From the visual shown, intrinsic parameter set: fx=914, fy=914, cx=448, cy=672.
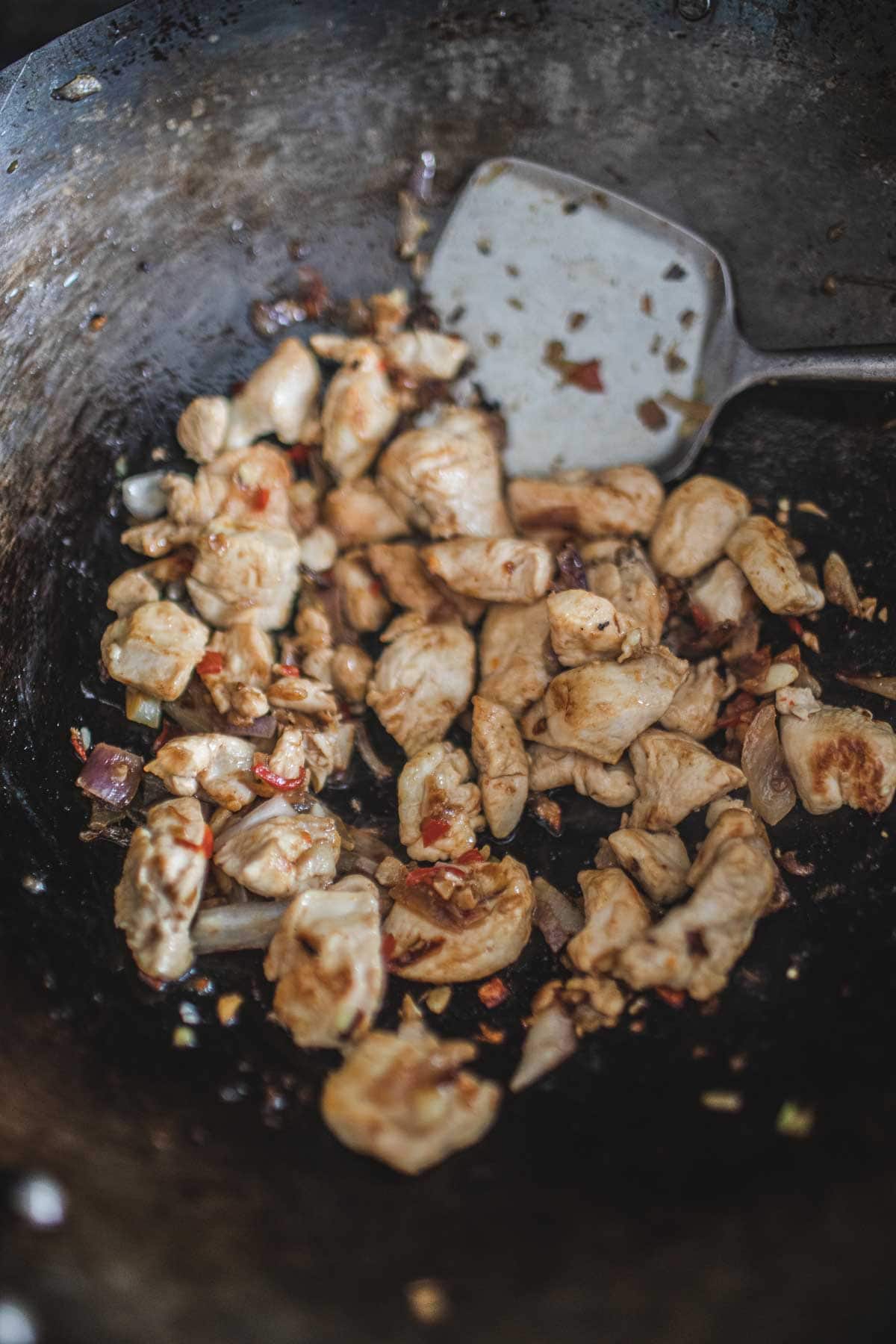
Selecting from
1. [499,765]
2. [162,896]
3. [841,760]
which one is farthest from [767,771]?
[162,896]

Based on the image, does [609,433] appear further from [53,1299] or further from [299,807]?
[53,1299]

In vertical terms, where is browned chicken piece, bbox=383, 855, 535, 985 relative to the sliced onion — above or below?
above

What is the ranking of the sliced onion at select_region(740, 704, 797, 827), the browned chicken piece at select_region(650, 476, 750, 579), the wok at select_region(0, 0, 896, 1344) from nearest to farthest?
the wok at select_region(0, 0, 896, 1344) → the sliced onion at select_region(740, 704, 797, 827) → the browned chicken piece at select_region(650, 476, 750, 579)

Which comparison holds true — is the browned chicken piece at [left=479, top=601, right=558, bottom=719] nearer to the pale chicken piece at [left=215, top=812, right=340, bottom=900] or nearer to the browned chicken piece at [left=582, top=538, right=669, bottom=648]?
the browned chicken piece at [left=582, top=538, right=669, bottom=648]

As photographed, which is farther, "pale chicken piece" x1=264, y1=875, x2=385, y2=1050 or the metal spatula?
the metal spatula

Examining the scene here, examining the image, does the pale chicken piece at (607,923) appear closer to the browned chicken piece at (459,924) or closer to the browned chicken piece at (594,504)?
the browned chicken piece at (459,924)

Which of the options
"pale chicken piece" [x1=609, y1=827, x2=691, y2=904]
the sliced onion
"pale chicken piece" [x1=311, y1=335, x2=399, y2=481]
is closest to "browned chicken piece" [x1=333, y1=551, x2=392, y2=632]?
"pale chicken piece" [x1=311, y1=335, x2=399, y2=481]

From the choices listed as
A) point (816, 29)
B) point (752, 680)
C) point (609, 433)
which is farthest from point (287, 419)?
point (816, 29)
